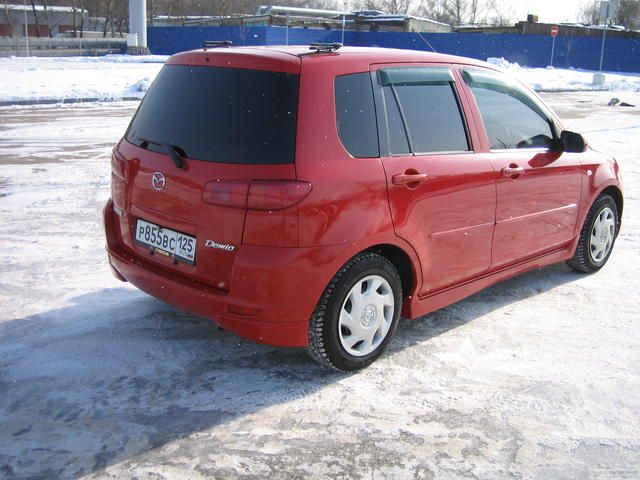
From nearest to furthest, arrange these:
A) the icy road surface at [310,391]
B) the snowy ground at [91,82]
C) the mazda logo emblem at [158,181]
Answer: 1. the icy road surface at [310,391]
2. the mazda logo emblem at [158,181]
3. the snowy ground at [91,82]

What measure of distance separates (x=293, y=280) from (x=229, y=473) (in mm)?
965

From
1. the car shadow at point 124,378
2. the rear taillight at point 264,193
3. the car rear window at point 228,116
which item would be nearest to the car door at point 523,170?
the car shadow at point 124,378

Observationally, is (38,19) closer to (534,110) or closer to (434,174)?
(534,110)

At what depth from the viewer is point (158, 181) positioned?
12.3 feet

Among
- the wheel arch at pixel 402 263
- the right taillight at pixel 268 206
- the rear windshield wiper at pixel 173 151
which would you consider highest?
the rear windshield wiper at pixel 173 151

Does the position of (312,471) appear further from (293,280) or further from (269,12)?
(269,12)

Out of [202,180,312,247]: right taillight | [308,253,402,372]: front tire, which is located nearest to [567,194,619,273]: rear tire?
[308,253,402,372]: front tire

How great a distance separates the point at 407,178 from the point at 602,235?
2.75 m

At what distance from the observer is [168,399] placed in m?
3.55

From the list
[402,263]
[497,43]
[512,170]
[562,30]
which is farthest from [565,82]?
[402,263]

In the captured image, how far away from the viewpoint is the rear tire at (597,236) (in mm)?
5590

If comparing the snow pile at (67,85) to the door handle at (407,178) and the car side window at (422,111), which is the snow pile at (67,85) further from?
the door handle at (407,178)

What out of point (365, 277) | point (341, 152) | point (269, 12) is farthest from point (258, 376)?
point (269, 12)

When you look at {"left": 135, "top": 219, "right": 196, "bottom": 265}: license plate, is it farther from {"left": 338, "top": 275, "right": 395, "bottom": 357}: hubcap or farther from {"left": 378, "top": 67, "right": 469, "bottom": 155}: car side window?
{"left": 378, "top": 67, "right": 469, "bottom": 155}: car side window
